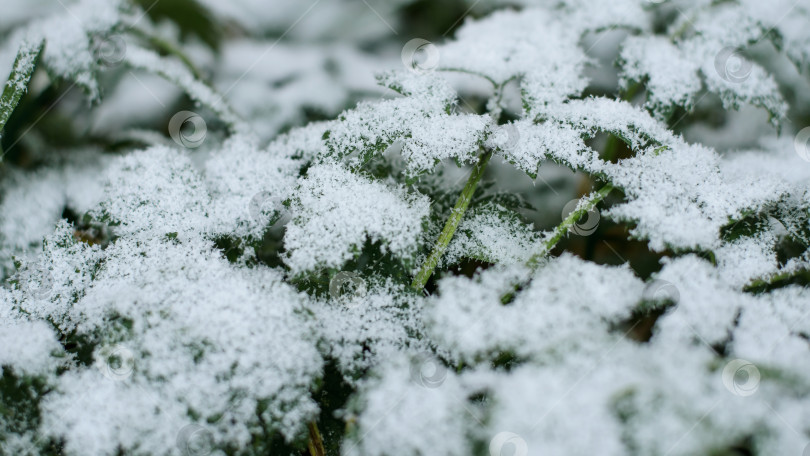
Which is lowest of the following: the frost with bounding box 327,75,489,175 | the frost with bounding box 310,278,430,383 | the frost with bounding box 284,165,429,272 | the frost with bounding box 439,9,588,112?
the frost with bounding box 310,278,430,383

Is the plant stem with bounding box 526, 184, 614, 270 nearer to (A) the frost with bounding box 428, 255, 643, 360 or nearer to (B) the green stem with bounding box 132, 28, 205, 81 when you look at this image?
(A) the frost with bounding box 428, 255, 643, 360

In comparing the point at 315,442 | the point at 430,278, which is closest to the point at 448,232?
the point at 430,278

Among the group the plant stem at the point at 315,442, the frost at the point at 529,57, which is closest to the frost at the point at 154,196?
the plant stem at the point at 315,442

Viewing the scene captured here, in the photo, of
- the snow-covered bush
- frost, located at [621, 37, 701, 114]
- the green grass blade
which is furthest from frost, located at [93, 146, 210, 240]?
frost, located at [621, 37, 701, 114]

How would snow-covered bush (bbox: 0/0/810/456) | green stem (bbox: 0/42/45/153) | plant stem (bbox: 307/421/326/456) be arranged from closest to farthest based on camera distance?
snow-covered bush (bbox: 0/0/810/456), plant stem (bbox: 307/421/326/456), green stem (bbox: 0/42/45/153)

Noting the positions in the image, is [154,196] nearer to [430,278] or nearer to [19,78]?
[19,78]

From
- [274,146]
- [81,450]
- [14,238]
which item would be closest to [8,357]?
[81,450]

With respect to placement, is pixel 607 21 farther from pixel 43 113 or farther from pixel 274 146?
pixel 43 113

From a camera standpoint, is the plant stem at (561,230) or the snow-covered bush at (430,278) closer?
the snow-covered bush at (430,278)

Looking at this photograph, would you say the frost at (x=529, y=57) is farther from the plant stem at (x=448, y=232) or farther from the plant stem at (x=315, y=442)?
the plant stem at (x=315, y=442)
